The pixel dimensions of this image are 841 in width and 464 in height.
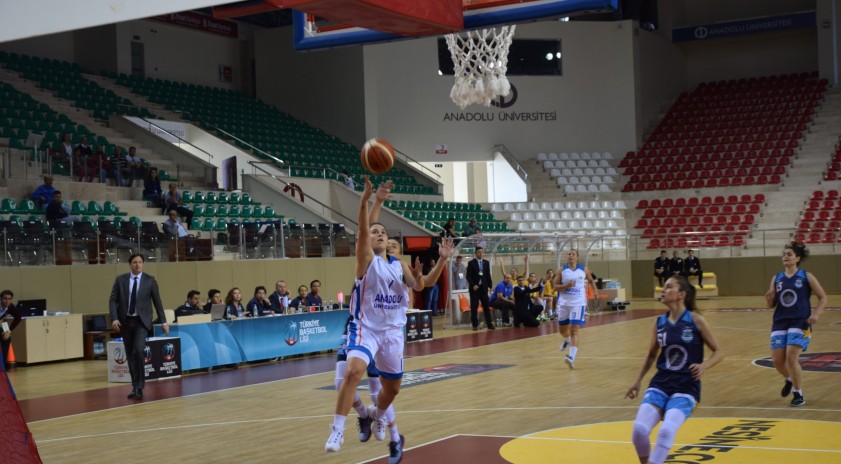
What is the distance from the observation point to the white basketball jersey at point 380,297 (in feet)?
25.5

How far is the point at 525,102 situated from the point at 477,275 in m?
17.4

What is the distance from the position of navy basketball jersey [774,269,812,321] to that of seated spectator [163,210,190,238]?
42.2 feet

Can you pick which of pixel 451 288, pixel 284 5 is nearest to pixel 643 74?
pixel 451 288

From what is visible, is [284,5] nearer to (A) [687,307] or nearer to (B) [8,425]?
(B) [8,425]

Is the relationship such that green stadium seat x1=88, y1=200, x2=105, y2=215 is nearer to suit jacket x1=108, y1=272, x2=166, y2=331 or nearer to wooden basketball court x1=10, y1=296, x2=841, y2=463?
wooden basketball court x1=10, y1=296, x2=841, y2=463

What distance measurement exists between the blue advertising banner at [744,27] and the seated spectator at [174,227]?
1104 inches

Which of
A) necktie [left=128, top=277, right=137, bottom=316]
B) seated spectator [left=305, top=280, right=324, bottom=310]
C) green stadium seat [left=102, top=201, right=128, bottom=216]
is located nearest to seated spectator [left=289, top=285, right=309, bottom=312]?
seated spectator [left=305, top=280, right=324, bottom=310]

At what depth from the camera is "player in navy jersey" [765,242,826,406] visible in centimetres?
1005

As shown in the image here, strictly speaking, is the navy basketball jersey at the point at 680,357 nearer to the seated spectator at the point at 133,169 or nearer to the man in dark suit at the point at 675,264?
the seated spectator at the point at 133,169

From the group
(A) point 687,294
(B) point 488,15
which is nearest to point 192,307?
(B) point 488,15

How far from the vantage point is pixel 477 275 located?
2170cm

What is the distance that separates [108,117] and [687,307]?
25033 mm

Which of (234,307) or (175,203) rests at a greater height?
(175,203)

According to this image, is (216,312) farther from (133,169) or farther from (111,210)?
(133,169)
